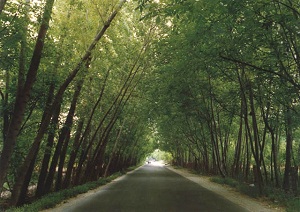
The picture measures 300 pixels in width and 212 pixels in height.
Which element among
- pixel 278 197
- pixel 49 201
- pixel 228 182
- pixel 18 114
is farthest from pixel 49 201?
pixel 228 182

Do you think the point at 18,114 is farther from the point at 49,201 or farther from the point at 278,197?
the point at 278,197

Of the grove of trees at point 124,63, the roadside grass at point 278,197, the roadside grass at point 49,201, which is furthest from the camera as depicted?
the roadside grass at point 278,197

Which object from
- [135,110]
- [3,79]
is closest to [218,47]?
[3,79]

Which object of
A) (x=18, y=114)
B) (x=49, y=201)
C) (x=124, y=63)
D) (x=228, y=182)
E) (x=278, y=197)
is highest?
(x=124, y=63)

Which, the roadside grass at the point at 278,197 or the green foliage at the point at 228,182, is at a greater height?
the green foliage at the point at 228,182

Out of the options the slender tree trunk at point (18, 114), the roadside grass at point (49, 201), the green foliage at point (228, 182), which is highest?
the slender tree trunk at point (18, 114)

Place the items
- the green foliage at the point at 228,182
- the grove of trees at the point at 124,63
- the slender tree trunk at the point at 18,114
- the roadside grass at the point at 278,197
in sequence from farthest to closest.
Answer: the green foliage at the point at 228,182 → the roadside grass at the point at 278,197 → the grove of trees at the point at 124,63 → the slender tree trunk at the point at 18,114

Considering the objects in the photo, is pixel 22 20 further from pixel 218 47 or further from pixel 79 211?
pixel 218 47

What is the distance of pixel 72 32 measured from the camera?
41.4 ft

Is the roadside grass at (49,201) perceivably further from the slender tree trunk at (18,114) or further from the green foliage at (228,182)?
the green foliage at (228,182)

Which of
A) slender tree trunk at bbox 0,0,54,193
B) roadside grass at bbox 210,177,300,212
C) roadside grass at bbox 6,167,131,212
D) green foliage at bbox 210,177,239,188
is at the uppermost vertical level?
slender tree trunk at bbox 0,0,54,193

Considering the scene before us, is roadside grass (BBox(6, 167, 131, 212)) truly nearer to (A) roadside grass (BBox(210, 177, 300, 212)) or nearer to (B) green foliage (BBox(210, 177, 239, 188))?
(A) roadside grass (BBox(210, 177, 300, 212))

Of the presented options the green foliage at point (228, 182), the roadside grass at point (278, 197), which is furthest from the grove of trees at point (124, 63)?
the green foliage at point (228, 182)

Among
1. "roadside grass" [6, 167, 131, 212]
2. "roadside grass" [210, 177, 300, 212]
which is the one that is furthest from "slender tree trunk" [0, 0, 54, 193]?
"roadside grass" [210, 177, 300, 212]
